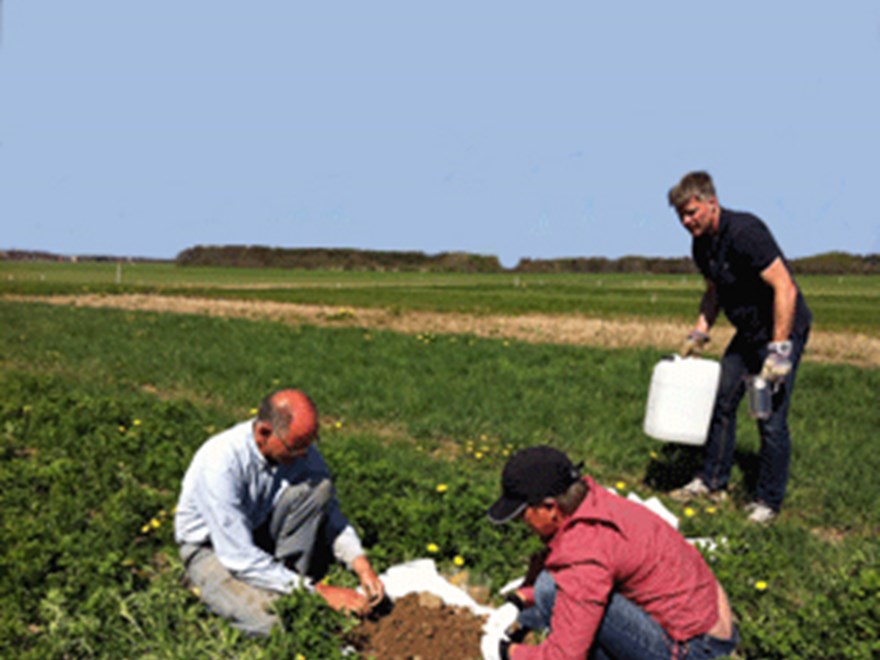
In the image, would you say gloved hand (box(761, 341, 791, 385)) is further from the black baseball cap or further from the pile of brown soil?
the black baseball cap

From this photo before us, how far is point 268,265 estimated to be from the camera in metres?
90.8

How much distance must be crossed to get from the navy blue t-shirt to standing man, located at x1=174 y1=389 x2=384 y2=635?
11.1 feet

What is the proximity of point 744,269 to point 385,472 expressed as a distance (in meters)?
2.96

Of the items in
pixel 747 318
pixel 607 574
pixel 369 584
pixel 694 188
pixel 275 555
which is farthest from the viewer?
pixel 747 318

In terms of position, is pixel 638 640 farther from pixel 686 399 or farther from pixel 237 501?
pixel 686 399

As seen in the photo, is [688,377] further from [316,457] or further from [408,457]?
[316,457]

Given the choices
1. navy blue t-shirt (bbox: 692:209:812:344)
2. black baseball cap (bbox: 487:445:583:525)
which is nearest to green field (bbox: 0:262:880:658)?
black baseball cap (bbox: 487:445:583:525)

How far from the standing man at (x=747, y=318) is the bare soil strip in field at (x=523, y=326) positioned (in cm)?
915

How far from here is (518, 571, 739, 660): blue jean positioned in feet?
10.6

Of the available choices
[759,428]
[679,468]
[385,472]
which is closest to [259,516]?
[385,472]

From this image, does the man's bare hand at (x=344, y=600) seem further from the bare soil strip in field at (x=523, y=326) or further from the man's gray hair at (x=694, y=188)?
the bare soil strip in field at (x=523, y=326)

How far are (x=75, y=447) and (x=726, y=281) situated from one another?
18.8 feet

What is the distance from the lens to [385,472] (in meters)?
6.05

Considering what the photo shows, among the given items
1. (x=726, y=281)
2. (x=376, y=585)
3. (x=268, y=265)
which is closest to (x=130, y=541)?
(x=376, y=585)
